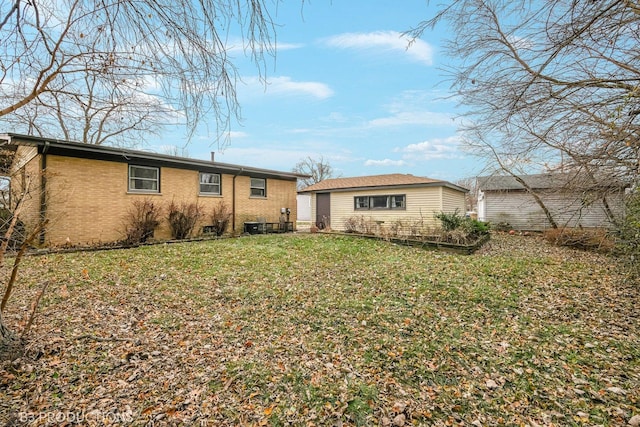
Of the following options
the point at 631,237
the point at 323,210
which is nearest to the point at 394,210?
the point at 323,210

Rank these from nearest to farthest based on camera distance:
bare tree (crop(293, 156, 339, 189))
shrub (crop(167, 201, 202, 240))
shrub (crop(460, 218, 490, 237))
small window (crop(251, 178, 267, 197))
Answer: shrub (crop(460, 218, 490, 237)), shrub (crop(167, 201, 202, 240)), small window (crop(251, 178, 267, 197)), bare tree (crop(293, 156, 339, 189))

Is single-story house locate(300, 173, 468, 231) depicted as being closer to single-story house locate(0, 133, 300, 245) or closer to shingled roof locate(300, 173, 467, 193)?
shingled roof locate(300, 173, 467, 193)

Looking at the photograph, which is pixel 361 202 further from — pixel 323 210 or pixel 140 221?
pixel 140 221

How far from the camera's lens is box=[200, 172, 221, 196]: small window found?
39.7 feet

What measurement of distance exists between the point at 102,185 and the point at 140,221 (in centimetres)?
155

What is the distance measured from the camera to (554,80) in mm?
4566

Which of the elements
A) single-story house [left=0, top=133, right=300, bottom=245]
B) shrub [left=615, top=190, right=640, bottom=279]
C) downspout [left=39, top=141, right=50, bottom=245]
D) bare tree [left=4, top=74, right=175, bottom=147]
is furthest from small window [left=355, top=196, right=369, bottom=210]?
bare tree [left=4, top=74, right=175, bottom=147]

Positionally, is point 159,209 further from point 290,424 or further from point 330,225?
point 290,424

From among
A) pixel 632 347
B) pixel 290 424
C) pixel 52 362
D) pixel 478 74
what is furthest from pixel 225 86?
pixel 632 347

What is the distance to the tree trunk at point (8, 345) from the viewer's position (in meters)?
2.82

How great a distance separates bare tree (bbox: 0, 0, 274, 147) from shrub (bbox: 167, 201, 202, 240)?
322 inches

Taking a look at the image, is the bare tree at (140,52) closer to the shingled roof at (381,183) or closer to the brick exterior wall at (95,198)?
the brick exterior wall at (95,198)

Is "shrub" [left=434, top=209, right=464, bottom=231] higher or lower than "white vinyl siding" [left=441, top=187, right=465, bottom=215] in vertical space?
lower

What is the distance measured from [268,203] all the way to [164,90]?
12.2 meters
